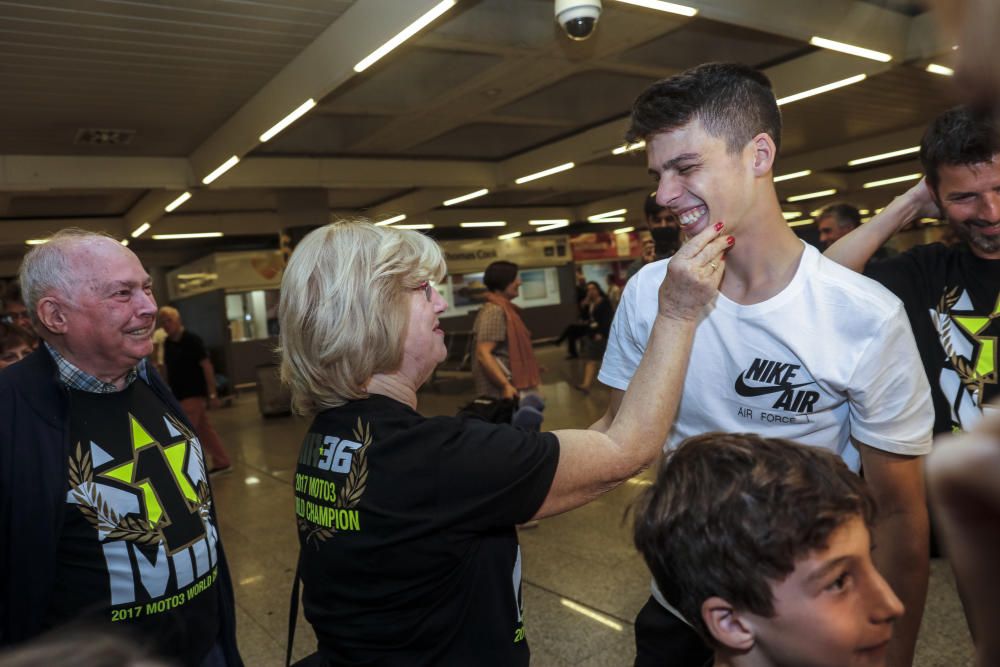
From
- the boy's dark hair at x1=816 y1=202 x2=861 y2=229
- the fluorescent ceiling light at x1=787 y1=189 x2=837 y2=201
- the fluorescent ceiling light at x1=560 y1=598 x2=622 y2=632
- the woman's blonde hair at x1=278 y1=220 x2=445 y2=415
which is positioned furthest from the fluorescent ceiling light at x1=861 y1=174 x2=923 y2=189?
the woman's blonde hair at x1=278 y1=220 x2=445 y2=415

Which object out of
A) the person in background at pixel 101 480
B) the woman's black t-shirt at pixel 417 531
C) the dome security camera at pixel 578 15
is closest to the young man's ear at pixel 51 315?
the person in background at pixel 101 480

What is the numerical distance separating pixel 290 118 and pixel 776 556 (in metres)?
7.02

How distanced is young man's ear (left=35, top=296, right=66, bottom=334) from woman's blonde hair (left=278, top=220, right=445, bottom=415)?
907 mm

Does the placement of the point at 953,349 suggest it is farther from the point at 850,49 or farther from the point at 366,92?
the point at 366,92

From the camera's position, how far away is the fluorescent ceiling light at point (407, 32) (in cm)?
474

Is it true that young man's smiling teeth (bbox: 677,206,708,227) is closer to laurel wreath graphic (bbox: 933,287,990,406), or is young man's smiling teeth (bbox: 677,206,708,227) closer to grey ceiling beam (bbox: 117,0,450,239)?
laurel wreath graphic (bbox: 933,287,990,406)

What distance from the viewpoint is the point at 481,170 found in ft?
40.9

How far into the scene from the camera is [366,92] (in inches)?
313

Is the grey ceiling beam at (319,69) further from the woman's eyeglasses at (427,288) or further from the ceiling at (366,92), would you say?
the woman's eyeglasses at (427,288)

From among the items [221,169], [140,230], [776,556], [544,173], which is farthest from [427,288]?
[140,230]

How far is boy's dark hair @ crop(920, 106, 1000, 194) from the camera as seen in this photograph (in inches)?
66.8

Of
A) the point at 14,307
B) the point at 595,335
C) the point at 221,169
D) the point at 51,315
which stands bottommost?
the point at 595,335

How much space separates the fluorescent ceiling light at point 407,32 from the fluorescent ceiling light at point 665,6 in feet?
4.21

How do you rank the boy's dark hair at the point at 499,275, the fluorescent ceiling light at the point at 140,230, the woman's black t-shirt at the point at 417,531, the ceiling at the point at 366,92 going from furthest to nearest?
the fluorescent ceiling light at the point at 140,230 < the ceiling at the point at 366,92 < the boy's dark hair at the point at 499,275 < the woman's black t-shirt at the point at 417,531
